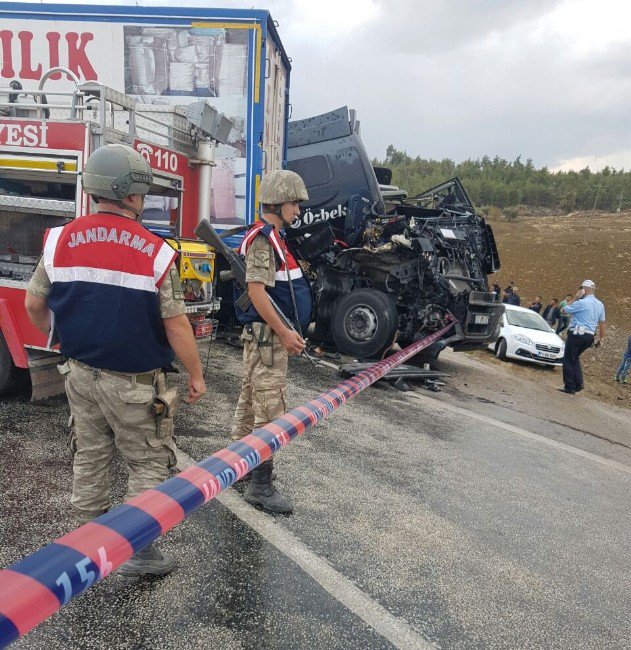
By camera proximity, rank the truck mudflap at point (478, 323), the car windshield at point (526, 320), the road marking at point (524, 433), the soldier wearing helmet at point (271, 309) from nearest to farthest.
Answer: the soldier wearing helmet at point (271, 309) → the road marking at point (524, 433) → the truck mudflap at point (478, 323) → the car windshield at point (526, 320)

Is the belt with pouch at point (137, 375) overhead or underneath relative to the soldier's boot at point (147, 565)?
overhead

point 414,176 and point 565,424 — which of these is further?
point 414,176

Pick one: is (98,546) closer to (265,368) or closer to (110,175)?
(110,175)

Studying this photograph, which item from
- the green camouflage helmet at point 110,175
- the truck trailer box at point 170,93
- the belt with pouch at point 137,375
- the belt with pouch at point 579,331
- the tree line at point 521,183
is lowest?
the belt with pouch at point 579,331

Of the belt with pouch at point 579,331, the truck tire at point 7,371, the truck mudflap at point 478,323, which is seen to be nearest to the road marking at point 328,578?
the truck tire at point 7,371

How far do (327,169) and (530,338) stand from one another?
19.2ft

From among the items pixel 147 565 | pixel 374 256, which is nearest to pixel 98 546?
pixel 147 565

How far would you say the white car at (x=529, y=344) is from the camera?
36.9 ft

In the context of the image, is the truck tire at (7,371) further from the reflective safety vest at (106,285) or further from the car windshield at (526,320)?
the car windshield at (526,320)

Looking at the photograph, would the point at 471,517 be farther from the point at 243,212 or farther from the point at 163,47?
the point at 163,47

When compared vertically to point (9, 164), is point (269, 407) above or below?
below

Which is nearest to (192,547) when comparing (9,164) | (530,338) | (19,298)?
(19,298)

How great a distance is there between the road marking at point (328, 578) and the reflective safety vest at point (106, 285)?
1287mm

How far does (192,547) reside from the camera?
8.82ft
